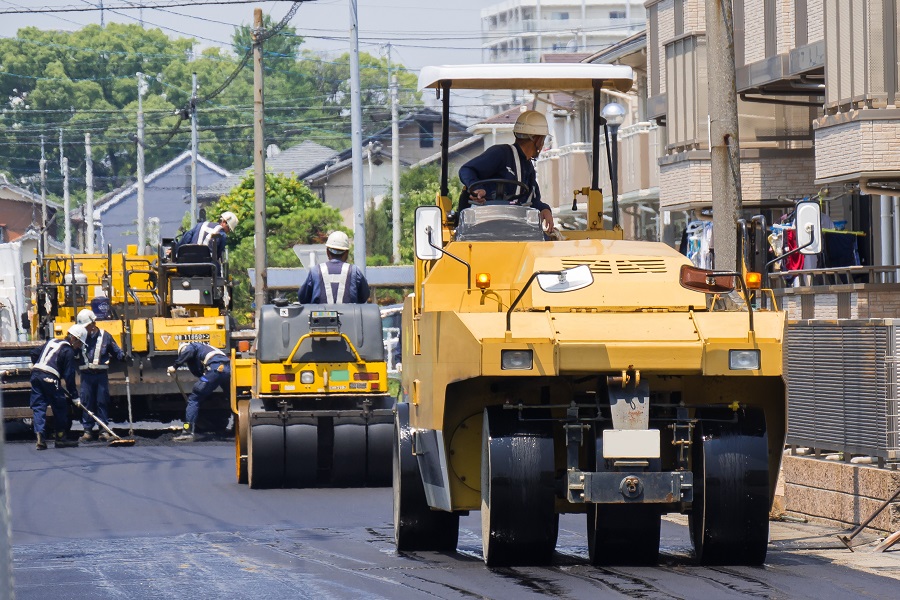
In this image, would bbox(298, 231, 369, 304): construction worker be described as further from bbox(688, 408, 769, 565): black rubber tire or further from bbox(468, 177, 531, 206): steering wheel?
bbox(688, 408, 769, 565): black rubber tire

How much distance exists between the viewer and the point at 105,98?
109m

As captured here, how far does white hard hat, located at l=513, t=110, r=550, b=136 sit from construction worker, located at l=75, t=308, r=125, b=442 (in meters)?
14.4

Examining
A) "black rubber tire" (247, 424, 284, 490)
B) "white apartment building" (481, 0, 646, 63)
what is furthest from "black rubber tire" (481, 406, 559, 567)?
"white apartment building" (481, 0, 646, 63)

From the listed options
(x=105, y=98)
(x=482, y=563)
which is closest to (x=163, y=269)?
(x=482, y=563)

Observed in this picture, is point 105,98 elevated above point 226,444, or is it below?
above

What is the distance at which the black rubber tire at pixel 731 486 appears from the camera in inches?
365

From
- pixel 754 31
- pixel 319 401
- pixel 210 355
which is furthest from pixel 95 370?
pixel 754 31

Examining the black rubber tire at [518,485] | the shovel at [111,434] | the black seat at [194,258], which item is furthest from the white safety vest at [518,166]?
the black seat at [194,258]

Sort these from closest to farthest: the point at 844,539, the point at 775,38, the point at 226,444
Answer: the point at 844,539 → the point at 775,38 → the point at 226,444

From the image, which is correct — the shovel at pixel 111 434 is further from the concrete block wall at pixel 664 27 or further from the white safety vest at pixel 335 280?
the concrete block wall at pixel 664 27

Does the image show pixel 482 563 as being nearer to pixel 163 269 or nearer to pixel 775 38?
pixel 775 38

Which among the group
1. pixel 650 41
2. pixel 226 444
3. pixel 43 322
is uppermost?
pixel 650 41

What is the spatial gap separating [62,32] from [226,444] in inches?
3712

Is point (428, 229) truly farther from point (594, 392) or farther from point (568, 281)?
point (594, 392)
